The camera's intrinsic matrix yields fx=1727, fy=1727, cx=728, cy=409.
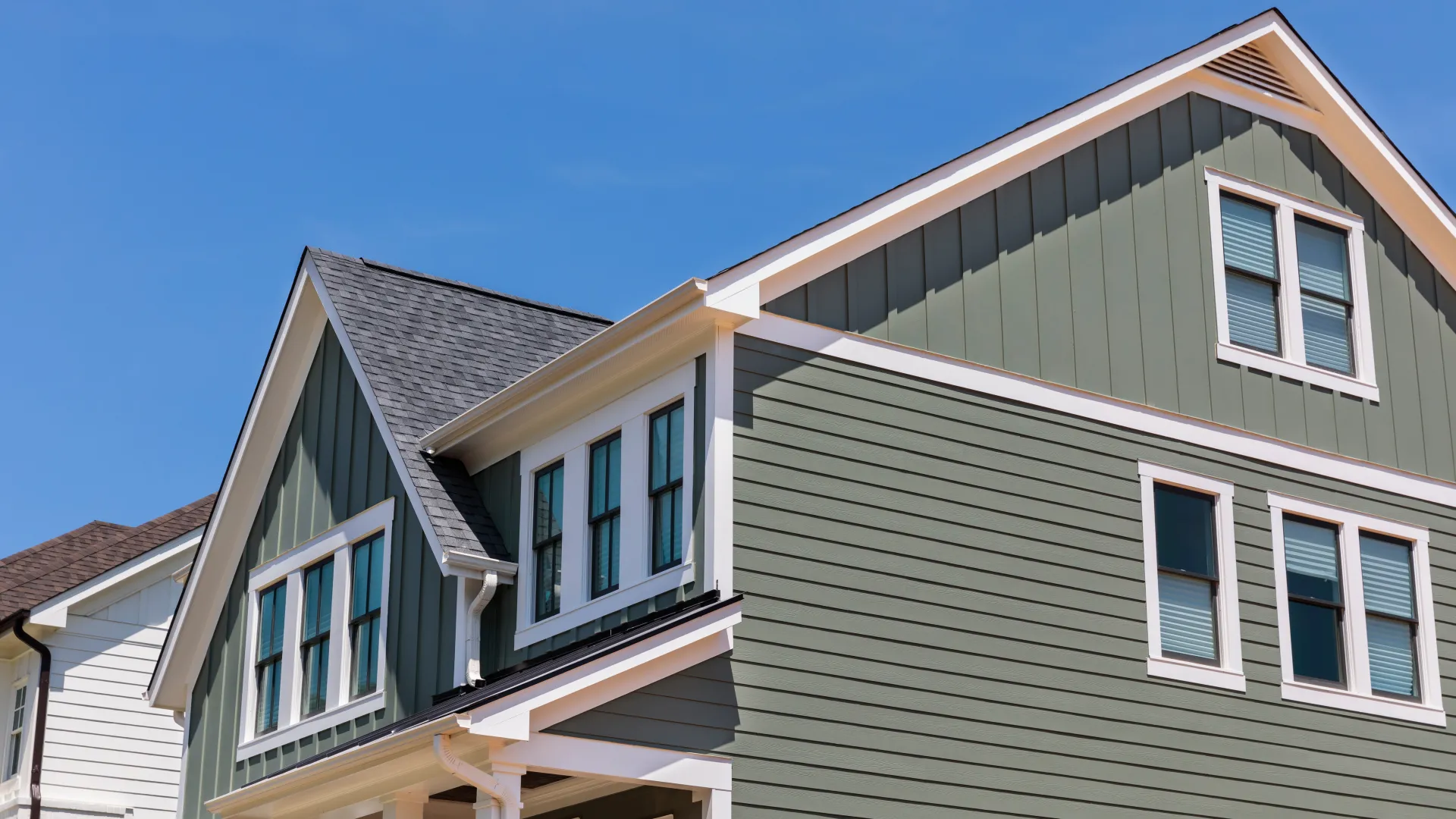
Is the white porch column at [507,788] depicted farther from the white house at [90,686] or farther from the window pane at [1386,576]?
the white house at [90,686]

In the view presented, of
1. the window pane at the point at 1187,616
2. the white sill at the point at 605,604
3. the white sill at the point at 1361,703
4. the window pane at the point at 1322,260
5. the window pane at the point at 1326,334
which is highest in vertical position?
the window pane at the point at 1322,260

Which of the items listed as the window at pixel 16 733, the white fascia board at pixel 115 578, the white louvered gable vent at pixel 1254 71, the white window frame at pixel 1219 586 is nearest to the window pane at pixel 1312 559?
the white window frame at pixel 1219 586

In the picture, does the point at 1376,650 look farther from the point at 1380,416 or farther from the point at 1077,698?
the point at 1077,698

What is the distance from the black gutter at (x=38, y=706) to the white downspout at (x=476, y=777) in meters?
13.9

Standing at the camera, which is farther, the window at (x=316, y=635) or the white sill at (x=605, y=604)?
the window at (x=316, y=635)

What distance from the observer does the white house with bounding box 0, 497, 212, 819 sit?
23.1 meters

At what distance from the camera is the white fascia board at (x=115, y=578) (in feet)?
76.1

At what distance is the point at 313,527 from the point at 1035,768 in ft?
25.9

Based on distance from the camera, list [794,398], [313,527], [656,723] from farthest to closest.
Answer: [313,527], [794,398], [656,723]

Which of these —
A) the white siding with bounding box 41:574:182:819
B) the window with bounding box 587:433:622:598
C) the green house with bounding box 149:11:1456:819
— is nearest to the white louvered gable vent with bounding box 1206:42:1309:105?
the green house with bounding box 149:11:1456:819

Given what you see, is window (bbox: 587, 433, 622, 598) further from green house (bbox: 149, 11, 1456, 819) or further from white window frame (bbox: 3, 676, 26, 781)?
white window frame (bbox: 3, 676, 26, 781)

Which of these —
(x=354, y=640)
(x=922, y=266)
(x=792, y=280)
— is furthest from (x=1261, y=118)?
(x=354, y=640)

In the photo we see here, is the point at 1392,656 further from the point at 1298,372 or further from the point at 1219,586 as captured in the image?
the point at 1298,372

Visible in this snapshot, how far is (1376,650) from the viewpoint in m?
15.6
